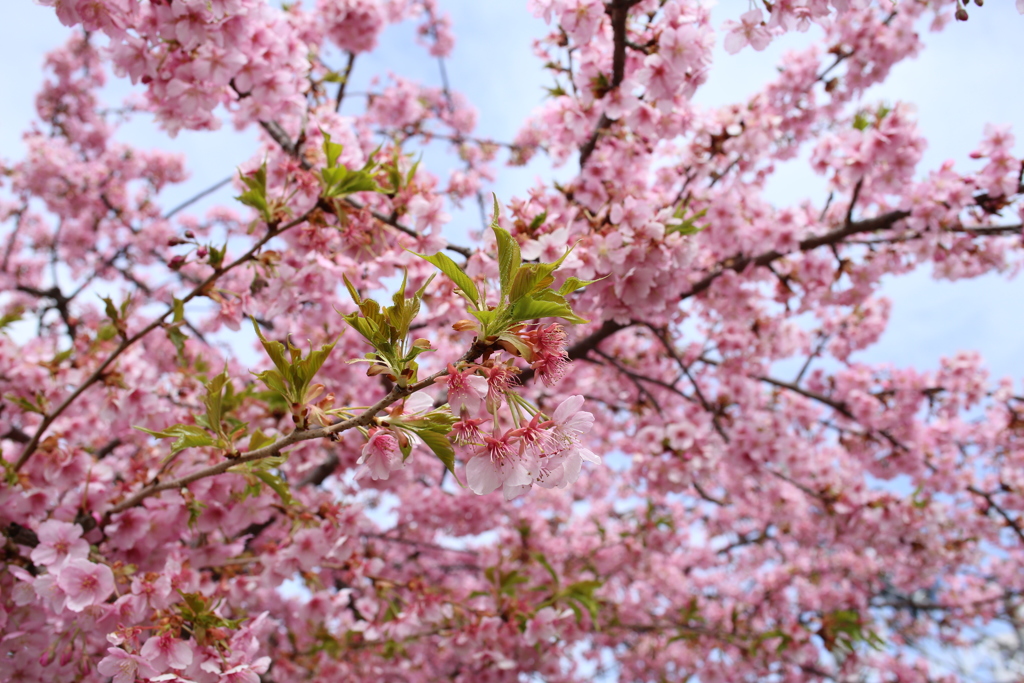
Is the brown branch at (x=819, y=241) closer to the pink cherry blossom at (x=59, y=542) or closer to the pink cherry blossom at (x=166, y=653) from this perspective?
the pink cherry blossom at (x=166, y=653)

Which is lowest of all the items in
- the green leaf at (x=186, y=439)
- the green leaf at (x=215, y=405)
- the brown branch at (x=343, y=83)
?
the green leaf at (x=186, y=439)

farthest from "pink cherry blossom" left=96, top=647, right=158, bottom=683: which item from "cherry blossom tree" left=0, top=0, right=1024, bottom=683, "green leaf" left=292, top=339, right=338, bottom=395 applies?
"green leaf" left=292, top=339, right=338, bottom=395

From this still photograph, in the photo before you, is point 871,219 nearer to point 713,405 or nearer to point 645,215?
point 713,405

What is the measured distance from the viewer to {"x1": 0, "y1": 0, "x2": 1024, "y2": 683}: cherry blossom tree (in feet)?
4.97

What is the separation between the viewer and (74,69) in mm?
8008

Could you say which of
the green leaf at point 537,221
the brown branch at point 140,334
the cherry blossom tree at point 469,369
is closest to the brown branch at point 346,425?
the cherry blossom tree at point 469,369

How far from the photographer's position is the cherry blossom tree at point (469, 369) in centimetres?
152

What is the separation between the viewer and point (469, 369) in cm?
116

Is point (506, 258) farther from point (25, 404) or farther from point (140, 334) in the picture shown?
point (25, 404)

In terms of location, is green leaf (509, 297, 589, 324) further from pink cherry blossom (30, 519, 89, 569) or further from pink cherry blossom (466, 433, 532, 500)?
pink cherry blossom (30, 519, 89, 569)

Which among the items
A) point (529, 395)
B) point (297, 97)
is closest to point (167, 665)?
point (297, 97)

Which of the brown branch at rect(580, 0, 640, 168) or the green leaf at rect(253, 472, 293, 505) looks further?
the brown branch at rect(580, 0, 640, 168)

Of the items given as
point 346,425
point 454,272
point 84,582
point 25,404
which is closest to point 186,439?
point 346,425

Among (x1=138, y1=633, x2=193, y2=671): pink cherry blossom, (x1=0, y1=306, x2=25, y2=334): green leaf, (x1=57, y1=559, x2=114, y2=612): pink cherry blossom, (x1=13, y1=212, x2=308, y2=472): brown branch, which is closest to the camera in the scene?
(x1=138, y1=633, x2=193, y2=671): pink cherry blossom
